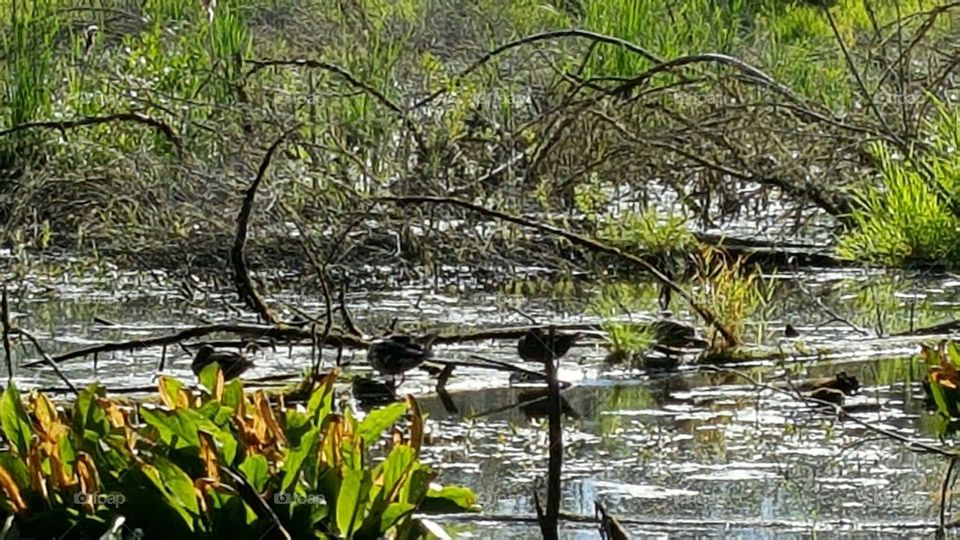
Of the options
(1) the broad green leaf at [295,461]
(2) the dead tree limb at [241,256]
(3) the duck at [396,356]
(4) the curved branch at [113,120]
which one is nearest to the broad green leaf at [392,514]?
(1) the broad green leaf at [295,461]

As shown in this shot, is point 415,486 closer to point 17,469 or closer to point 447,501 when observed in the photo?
point 447,501

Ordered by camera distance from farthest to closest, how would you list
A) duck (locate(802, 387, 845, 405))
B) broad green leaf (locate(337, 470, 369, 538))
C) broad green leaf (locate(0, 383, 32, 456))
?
duck (locate(802, 387, 845, 405)) < broad green leaf (locate(0, 383, 32, 456)) < broad green leaf (locate(337, 470, 369, 538))

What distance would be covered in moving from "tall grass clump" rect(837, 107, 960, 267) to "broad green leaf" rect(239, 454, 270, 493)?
17.1ft

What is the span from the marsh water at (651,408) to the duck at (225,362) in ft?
0.39

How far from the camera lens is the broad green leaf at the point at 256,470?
3.89m

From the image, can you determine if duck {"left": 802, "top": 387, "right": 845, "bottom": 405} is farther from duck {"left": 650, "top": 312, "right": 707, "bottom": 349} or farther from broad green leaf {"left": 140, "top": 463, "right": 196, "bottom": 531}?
broad green leaf {"left": 140, "top": 463, "right": 196, "bottom": 531}

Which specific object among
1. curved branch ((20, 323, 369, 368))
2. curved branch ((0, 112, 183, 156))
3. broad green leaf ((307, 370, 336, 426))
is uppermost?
curved branch ((0, 112, 183, 156))

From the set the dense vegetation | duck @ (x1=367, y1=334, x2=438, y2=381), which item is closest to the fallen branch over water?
duck @ (x1=367, y1=334, x2=438, y2=381)

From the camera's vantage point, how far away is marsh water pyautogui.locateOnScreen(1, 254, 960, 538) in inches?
187

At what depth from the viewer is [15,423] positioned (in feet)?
13.5

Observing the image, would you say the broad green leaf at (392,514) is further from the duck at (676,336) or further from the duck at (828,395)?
the duck at (676,336)

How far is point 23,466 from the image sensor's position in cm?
399

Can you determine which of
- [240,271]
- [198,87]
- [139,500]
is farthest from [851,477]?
[198,87]

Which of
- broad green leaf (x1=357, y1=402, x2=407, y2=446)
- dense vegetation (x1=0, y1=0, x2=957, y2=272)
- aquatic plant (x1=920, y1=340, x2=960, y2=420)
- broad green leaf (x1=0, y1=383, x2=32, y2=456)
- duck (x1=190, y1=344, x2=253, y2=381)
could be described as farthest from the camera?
dense vegetation (x1=0, y1=0, x2=957, y2=272)
